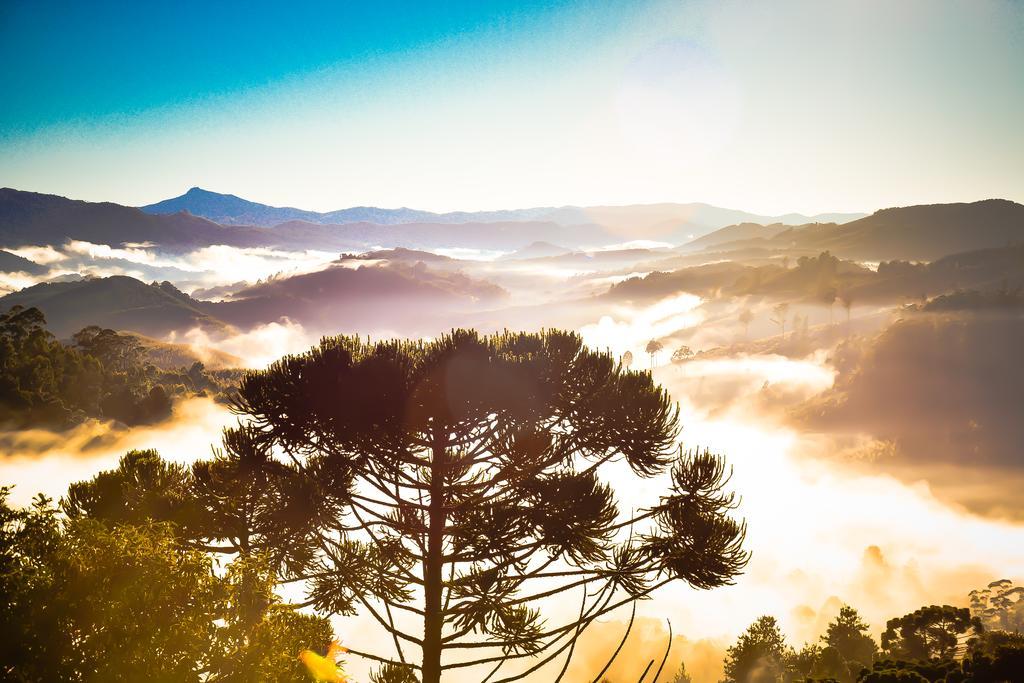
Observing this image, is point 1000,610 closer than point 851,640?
No

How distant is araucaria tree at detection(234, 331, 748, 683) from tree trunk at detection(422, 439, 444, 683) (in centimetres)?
4

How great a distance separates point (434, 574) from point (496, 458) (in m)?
3.04

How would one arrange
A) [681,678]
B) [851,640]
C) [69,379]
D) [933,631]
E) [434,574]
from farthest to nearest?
[69,379] → [681,678] → [851,640] → [933,631] → [434,574]

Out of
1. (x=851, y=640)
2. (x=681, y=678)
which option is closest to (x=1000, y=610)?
(x=681, y=678)

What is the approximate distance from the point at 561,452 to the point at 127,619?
920 centimetres

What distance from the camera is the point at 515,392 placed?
13.4 m

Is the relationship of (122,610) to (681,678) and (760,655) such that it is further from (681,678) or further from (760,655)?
(681,678)

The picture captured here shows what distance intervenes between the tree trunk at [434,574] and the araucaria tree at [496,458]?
0.04 meters

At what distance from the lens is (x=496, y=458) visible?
45.5 feet

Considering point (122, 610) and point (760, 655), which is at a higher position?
point (122, 610)

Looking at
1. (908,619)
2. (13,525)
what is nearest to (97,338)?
(13,525)

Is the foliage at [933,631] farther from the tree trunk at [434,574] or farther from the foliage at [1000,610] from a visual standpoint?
the foliage at [1000,610]

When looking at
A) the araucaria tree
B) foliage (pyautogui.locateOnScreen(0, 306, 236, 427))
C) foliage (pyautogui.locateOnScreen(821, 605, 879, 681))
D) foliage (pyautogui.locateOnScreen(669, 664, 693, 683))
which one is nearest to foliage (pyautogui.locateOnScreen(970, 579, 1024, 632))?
foliage (pyautogui.locateOnScreen(669, 664, 693, 683))

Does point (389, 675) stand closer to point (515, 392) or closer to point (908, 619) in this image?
point (515, 392)
